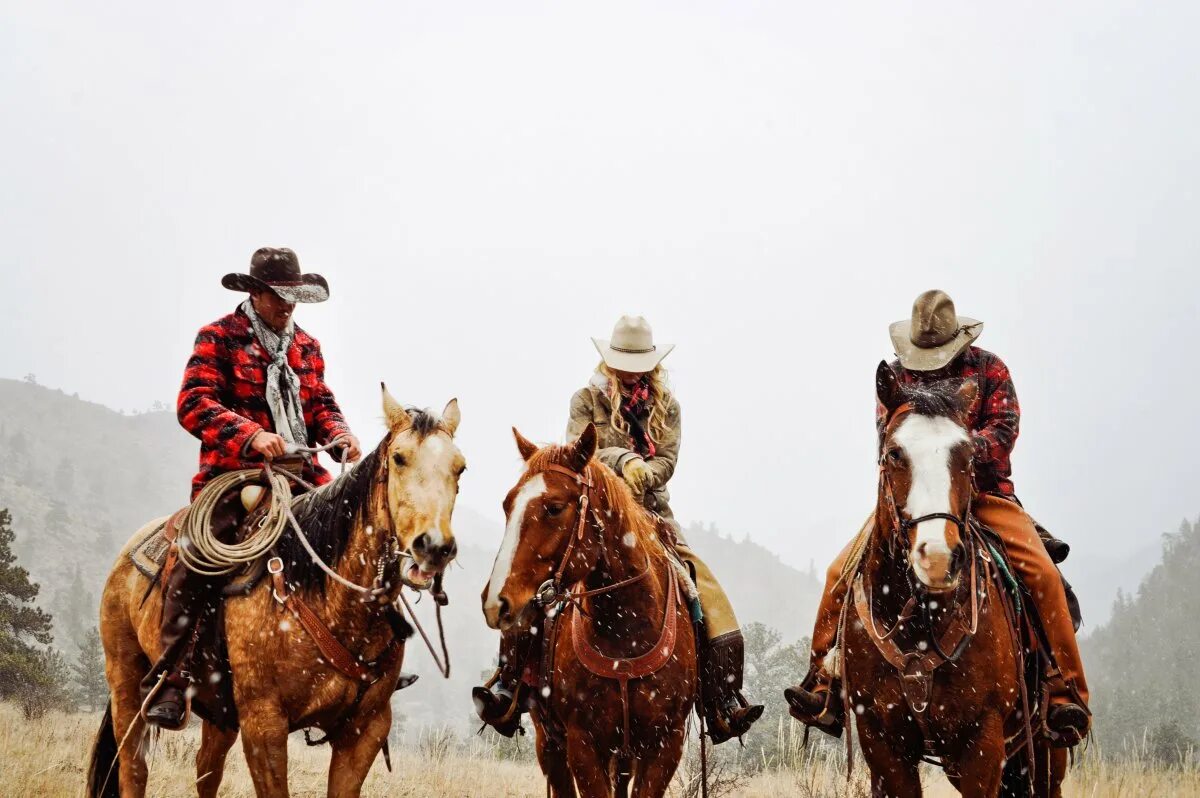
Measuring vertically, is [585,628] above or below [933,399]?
below

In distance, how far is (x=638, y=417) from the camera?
6.29 meters

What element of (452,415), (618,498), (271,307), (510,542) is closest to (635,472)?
(618,498)

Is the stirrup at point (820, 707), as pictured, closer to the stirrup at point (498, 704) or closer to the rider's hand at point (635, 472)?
the rider's hand at point (635, 472)

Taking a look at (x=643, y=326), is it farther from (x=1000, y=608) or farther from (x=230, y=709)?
(x=230, y=709)

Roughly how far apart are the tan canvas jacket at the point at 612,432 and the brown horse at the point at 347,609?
59.9 inches

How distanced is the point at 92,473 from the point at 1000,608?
16624 centimetres

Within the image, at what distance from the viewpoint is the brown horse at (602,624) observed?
14.8 feet

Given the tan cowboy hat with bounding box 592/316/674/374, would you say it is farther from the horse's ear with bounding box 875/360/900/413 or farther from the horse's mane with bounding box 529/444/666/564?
the horse's ear with bounding box 875/360/900/413

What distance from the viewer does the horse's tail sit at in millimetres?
5785

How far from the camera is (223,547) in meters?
4.95

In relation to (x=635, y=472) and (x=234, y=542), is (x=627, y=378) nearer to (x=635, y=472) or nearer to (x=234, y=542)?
(x=635, y=472)

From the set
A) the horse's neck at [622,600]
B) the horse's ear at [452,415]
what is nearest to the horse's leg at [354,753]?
the horse's neck at [622,600]

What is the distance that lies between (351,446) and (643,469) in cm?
184

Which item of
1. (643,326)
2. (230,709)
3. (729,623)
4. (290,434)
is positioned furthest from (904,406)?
(230,709)
